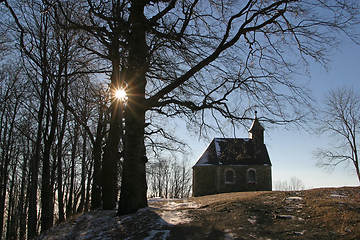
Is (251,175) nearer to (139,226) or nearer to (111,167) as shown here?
(111,167)

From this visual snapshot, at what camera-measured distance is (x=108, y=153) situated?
1239 centimetres

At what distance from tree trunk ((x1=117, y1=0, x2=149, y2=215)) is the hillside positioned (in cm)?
71

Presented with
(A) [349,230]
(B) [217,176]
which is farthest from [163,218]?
(B) [217,176]

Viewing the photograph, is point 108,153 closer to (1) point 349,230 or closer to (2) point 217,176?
(1) point 349,230

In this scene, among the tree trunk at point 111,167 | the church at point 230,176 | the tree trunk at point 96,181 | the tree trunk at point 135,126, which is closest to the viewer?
the tree trunk at point 135,126

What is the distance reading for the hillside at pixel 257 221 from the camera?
5684 millimetres

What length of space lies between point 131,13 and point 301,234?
919 cm

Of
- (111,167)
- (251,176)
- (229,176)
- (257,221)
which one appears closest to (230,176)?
(229,176)

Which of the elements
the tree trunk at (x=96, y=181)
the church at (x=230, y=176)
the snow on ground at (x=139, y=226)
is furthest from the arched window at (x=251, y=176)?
the snow on ground at (x=139, y=226)

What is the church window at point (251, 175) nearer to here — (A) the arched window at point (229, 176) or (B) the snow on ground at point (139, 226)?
(A) the arched window at point (229, 176)

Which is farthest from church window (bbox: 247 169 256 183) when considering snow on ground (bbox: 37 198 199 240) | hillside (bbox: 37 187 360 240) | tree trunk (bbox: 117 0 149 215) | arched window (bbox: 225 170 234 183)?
snow on ground (bbox: 37 198 199 240)

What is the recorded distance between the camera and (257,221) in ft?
21.5

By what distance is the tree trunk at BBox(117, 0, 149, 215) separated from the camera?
8.87 metres

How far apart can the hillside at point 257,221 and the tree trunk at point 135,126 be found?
711 millimetres
